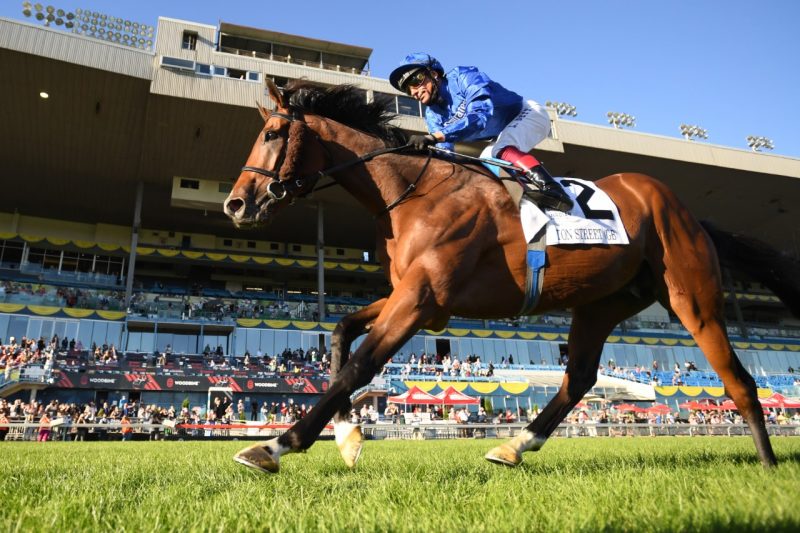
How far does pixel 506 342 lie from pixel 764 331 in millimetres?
27126

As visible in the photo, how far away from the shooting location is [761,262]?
16.4 feet

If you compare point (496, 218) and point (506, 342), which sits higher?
point (506, 342)

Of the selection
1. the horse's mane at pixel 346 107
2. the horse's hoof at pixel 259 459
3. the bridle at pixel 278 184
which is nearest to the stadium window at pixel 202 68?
the horse's mane at pixel 346 107

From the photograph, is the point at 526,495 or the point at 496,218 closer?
the point at 526,495

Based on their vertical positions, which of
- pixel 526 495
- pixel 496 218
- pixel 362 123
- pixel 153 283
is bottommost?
pixel 526 495

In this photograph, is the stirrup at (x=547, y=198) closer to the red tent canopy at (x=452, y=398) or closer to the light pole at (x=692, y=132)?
the red tent canopy at (x=452, y=398)

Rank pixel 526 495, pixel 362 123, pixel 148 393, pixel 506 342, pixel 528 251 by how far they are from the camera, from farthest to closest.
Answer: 1. pixel 506 342
2. pixel 148 393
3. pixel 362 123
4. pixel 528 251
5. pixel 526 495

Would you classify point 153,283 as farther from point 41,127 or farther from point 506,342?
point 506,342

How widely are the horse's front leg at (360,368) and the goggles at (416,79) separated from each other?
191 centimetres

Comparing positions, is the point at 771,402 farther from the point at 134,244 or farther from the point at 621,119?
the point at 134,244

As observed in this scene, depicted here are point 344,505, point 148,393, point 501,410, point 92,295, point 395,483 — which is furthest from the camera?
point 92,295

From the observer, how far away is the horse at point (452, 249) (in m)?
3.65

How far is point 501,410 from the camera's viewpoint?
3130 cm

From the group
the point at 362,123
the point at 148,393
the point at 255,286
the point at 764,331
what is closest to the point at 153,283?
the point at 255,286
